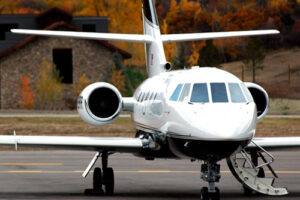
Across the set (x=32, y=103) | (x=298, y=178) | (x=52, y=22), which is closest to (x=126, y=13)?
(x=52, y=22)

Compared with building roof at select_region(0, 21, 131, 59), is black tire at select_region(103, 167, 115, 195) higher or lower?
lower

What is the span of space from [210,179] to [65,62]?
161 feet

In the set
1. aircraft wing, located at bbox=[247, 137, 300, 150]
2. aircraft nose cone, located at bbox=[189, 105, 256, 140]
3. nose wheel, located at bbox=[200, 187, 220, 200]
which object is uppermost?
aircraft nose cone, located at bbox=[189, 105, 256, 140]

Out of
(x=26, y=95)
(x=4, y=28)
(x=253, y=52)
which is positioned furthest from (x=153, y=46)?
(x=253, y=52)

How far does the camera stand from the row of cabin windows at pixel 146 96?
16.9 metres

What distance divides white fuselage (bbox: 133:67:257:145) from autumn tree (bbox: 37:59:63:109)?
4181cm

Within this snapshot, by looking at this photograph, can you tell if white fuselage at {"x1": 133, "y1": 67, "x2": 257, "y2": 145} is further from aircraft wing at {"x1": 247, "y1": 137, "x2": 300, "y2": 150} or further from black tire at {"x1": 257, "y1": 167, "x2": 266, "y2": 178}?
black tire at {"x1": 257, "y1": 167, "x2": 266, "y2": 178}

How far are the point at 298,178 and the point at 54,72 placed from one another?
1599 inches

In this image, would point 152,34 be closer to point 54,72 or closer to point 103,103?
point 103,103

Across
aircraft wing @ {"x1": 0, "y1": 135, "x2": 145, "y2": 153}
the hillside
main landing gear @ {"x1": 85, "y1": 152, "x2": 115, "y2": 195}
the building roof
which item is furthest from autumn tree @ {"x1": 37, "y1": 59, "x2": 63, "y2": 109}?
aircraft wing @ {"x1": 0, "y1": 135, "x2": 145, "y2": 153}

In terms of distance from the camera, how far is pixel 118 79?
59.7m

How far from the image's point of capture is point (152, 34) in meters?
22.0

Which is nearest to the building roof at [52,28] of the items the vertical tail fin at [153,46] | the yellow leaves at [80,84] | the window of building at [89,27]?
the window of building at [89,27]

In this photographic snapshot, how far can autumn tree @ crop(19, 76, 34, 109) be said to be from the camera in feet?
198
